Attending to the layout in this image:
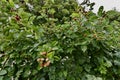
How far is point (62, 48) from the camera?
1911 millimetres

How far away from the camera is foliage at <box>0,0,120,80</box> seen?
1.88 m

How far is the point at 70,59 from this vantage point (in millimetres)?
1943

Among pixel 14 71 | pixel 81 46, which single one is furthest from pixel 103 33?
pixel 14 71

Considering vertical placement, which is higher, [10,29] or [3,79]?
[10,29]

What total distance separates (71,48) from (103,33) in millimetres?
229

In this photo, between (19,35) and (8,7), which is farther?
(8,7)

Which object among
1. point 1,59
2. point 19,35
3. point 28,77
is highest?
point 19,35

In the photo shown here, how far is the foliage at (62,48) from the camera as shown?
1.88 meters

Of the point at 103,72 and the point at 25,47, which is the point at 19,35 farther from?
the point at 103,72

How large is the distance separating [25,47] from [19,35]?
8 cm

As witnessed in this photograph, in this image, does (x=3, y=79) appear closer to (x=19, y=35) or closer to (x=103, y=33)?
(x=19, y=35)

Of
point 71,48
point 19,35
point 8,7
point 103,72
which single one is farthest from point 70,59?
point 8,7

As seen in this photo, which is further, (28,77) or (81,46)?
(28,77)

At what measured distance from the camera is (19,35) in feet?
6.15
